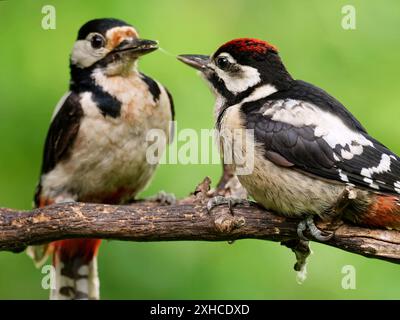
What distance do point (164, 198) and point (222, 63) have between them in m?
1.40

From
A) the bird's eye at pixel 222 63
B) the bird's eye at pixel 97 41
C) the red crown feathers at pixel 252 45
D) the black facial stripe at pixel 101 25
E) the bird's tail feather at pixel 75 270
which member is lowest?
the bird's tail feather at pixel 75 270

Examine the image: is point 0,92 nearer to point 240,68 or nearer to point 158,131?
point 158,131

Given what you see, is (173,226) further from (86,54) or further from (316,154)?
(86,54)

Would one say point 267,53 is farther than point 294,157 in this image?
Yes

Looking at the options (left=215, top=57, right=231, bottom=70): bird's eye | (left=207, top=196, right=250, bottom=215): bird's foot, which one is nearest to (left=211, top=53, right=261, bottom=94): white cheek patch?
(left=215, top=57, right=231, bottom=70): bird's eye

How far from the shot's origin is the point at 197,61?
483 centimetres

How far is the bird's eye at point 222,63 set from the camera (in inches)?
184

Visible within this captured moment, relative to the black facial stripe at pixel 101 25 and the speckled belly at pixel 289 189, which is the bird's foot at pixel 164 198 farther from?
the speckled belly at pixel 289 189

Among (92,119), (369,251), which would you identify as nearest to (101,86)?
(92,119)

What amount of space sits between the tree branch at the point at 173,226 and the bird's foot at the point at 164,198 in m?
1.11

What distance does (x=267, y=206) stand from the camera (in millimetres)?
4406

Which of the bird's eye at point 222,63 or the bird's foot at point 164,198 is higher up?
the bird's eye at point 222,63

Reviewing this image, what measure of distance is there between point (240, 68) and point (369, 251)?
1.25 metres
